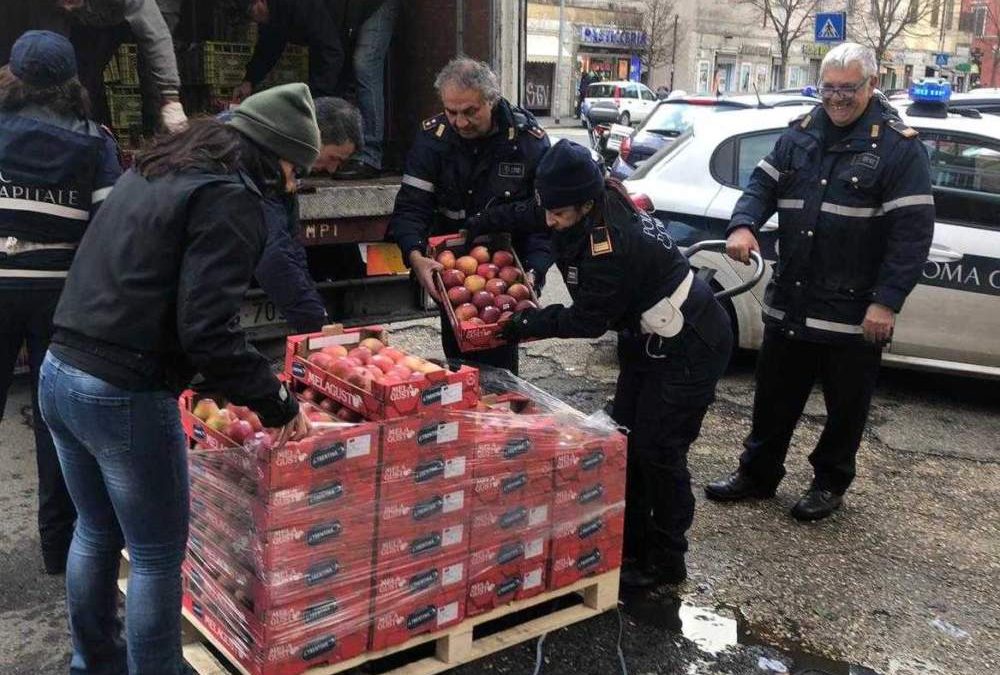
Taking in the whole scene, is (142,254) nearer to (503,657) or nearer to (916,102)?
(503,657)

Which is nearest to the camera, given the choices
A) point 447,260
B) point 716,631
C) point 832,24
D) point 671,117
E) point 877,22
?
point 716,631

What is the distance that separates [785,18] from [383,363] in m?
45.1

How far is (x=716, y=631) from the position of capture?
346 centimetres

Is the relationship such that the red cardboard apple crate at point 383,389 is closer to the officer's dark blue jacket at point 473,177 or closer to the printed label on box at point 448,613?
the printed label on box at point 448,613

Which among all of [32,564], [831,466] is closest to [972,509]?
[831,466]

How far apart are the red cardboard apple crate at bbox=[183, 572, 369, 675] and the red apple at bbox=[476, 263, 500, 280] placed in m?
1.38

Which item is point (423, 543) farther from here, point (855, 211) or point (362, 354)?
point (855, 211)

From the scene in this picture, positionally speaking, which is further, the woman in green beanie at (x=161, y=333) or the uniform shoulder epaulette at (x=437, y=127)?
the uniform shoulder epaulette at (x=437, y=127)

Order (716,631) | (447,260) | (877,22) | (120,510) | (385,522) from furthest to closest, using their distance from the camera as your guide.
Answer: (877,22)
(447,260)
(716,631)
(385,522)
(120,510)

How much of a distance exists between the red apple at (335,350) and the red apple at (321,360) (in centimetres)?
2

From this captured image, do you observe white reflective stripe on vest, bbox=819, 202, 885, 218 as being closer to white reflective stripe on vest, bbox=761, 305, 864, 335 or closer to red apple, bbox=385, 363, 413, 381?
white reflective stripe on vest, bbox=761, 305, 864, 335

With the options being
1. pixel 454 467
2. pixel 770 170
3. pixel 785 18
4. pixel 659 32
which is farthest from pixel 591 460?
pixel 785 18

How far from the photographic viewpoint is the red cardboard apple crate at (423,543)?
9.53ft

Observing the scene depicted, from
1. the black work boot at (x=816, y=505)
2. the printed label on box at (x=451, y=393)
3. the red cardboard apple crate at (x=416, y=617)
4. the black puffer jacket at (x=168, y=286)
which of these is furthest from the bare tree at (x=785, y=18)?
the black puffer jacket at (x=168, y=286)
